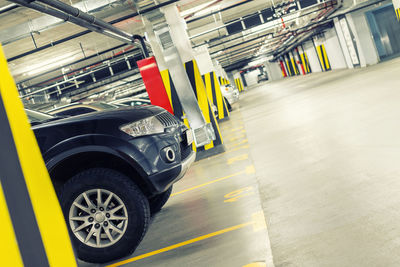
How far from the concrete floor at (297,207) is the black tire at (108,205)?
0.22m

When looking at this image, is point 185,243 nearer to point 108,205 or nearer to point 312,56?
point 108,205

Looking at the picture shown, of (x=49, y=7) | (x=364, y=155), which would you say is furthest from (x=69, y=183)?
(x=49, y=7)

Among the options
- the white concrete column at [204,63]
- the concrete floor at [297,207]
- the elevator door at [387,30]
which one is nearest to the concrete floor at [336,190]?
the concrete floor at [297,207]

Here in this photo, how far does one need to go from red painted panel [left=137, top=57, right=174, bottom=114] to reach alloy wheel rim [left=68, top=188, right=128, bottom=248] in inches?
246

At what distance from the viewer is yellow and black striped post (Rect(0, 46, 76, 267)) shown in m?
0.93

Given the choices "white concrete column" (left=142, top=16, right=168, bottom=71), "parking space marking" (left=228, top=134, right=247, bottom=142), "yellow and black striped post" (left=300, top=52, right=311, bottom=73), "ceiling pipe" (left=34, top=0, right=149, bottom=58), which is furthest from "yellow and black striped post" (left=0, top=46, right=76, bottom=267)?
"yellow and black striped post" (left=300, top=52, right=311, bottom=73)

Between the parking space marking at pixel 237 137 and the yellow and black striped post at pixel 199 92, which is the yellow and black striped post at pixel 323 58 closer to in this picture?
the parking space marking at pixel 237 137

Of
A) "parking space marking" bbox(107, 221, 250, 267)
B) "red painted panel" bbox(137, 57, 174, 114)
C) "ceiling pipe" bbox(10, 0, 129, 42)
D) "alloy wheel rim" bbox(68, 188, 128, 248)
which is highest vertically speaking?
"ceiling pipe" bbox(10, 0, 129, 42)

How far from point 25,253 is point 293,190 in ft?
12.1

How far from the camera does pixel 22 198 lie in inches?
37.2

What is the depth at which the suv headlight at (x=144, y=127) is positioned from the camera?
3684 millimetres

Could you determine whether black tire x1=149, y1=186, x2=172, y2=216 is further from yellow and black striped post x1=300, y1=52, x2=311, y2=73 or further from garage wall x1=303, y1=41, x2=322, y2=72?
yellow and black striped post x1=300, y1=52, x2=311, y2=73

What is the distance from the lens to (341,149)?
18.0 feet

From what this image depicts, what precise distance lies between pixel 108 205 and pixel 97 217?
6.0 inches
